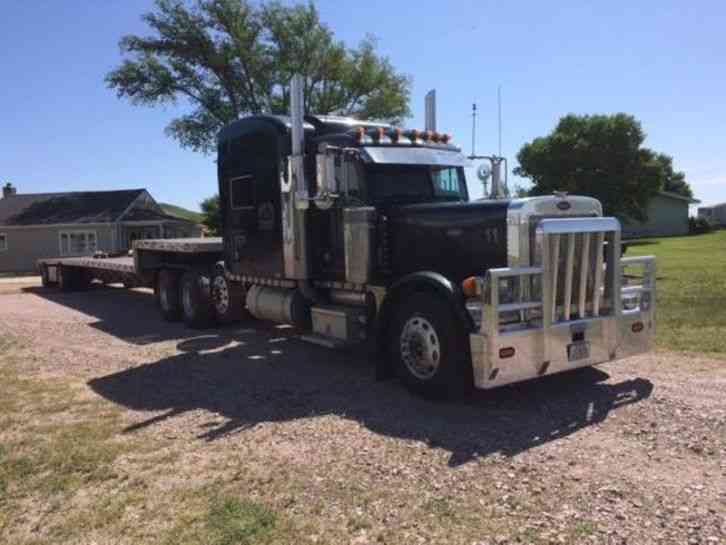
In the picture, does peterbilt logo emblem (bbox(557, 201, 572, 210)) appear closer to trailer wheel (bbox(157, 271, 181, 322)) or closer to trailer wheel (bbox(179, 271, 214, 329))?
trailer wheel (bbox(179, 271, 214, 329))

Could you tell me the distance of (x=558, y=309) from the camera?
5891mm

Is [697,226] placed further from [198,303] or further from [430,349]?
[430,349]

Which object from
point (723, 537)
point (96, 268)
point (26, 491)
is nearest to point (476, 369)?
point (723, 537)

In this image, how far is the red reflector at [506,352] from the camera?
5.47 metres

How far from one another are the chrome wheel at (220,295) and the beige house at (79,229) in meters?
26.3

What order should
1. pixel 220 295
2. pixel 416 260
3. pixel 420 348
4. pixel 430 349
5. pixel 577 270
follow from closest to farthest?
pixel 577 270
pixel 430 349
pixel 420 348
pixel 416 260
pixel 220 295

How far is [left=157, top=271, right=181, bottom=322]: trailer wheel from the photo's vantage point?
1230 cm

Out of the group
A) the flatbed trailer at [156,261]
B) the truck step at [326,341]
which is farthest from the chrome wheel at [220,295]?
the truck step at [326,341]

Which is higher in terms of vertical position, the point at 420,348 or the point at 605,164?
the point at 605,164

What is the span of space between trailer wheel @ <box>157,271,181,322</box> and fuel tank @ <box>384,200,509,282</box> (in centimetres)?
629

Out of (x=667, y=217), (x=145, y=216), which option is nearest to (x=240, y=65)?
(x=145, y=216)

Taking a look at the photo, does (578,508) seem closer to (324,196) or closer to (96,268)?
(324,196)

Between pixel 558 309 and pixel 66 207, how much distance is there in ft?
125

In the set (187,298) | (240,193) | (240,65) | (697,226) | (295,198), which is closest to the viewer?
(295,198)
